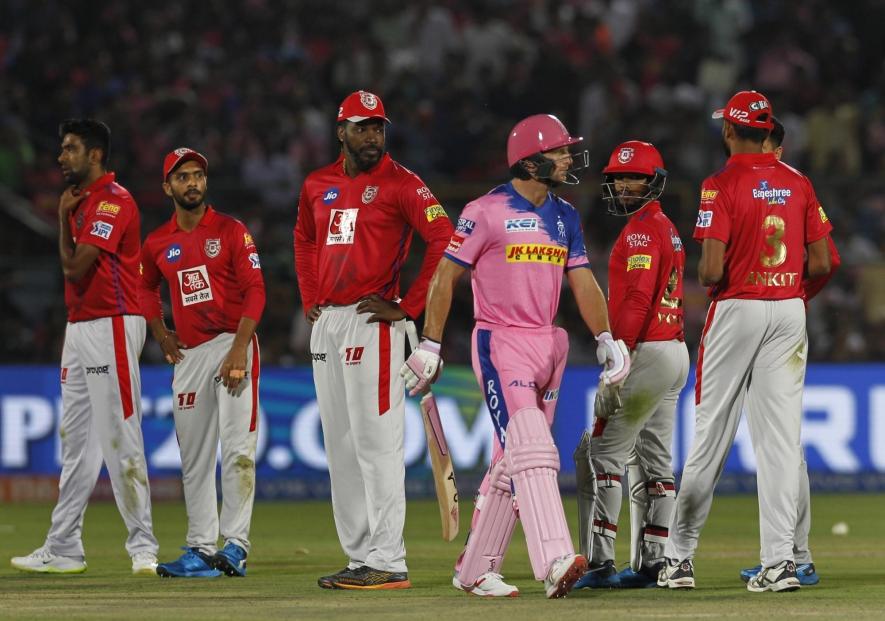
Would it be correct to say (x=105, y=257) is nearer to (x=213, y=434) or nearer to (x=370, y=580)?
(x=213, y=434)

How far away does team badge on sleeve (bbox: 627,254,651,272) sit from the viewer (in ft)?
31.2

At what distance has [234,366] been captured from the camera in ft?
34.6

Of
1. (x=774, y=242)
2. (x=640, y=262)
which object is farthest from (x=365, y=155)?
(x=774, y=242)

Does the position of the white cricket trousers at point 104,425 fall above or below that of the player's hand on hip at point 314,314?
below

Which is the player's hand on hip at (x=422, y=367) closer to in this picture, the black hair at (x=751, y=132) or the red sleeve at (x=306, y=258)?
the red sleeve at (x=306, y=258)

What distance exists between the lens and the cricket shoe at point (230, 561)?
1046 cm

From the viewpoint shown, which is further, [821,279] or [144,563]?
[144,563]

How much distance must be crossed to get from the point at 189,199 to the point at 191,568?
93.4 inches

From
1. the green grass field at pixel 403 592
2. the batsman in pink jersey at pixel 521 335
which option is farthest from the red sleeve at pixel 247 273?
the batsman in pink jersey at pixel 521 335

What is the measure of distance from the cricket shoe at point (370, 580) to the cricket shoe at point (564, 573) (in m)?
1.23

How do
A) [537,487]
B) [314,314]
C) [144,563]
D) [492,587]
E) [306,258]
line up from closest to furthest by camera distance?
[537,487]
[492,587]
[314,314]
[306,258]
[144,563]

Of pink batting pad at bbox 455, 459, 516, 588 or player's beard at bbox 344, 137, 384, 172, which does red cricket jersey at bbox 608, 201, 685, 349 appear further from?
player's beard at bbox 344, 137, 384, 172

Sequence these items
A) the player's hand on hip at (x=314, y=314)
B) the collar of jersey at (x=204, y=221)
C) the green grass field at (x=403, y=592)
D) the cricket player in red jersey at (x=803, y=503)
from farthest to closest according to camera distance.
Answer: the collar of jersey at (x=204, y=221)
the player's hand on hip at (x=314, y=314)
the cricket player in red jersey at (x=803, y=503)
the green grass field at (x=403, y=592)

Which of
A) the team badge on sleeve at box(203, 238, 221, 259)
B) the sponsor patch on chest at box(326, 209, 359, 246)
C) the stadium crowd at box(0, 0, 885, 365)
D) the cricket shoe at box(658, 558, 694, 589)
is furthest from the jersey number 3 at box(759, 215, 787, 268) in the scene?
the stadium crowd at box(0, 0, 885, 365)
